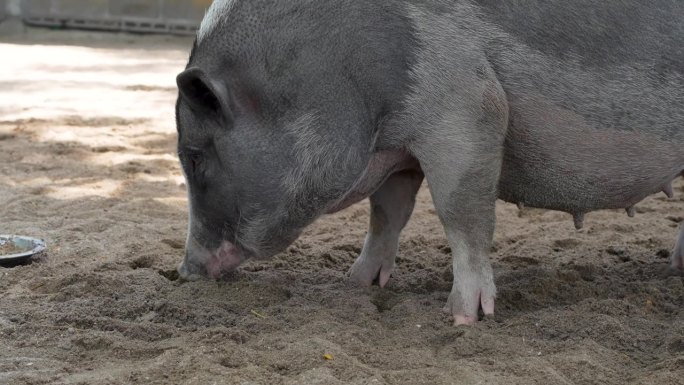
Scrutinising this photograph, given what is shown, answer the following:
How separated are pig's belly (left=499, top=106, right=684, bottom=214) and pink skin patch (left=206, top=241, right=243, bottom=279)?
1.24 meters

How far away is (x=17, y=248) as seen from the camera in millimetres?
5379

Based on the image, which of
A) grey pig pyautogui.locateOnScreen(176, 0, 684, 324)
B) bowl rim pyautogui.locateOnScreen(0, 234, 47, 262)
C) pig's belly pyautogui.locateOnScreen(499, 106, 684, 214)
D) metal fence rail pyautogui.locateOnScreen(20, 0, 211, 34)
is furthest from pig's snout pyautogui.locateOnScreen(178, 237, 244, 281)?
metal fence rail pyautogui.locateOnScreen(20, 0, 211, 34)

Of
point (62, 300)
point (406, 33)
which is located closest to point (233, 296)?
point (62, 300)

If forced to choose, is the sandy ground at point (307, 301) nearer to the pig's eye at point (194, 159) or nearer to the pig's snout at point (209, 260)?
the pig's snout at point (209, 260)

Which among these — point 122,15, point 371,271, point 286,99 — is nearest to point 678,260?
point 371,271

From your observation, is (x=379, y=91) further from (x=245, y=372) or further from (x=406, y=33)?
(x=245, y=372)

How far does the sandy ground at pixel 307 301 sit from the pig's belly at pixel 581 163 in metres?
0.48

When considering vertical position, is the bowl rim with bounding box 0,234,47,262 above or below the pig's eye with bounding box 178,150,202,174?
below

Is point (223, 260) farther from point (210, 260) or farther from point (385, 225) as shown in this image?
point (385, 225)

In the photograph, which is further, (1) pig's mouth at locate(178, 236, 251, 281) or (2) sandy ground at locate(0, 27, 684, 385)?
(1) pig's mouth at locate(178, 236, 251, 281)

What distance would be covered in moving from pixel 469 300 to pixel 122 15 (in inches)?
447

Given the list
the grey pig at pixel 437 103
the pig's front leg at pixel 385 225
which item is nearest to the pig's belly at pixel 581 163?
the grey pig at pixel 437 103

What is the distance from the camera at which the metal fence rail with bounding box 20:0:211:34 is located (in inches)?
585

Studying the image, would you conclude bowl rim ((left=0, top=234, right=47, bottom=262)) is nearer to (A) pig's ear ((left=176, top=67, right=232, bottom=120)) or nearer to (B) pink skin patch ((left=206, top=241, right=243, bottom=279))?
(B) pink skin patch ((left=206, top=241, right=243, bottom=279))
